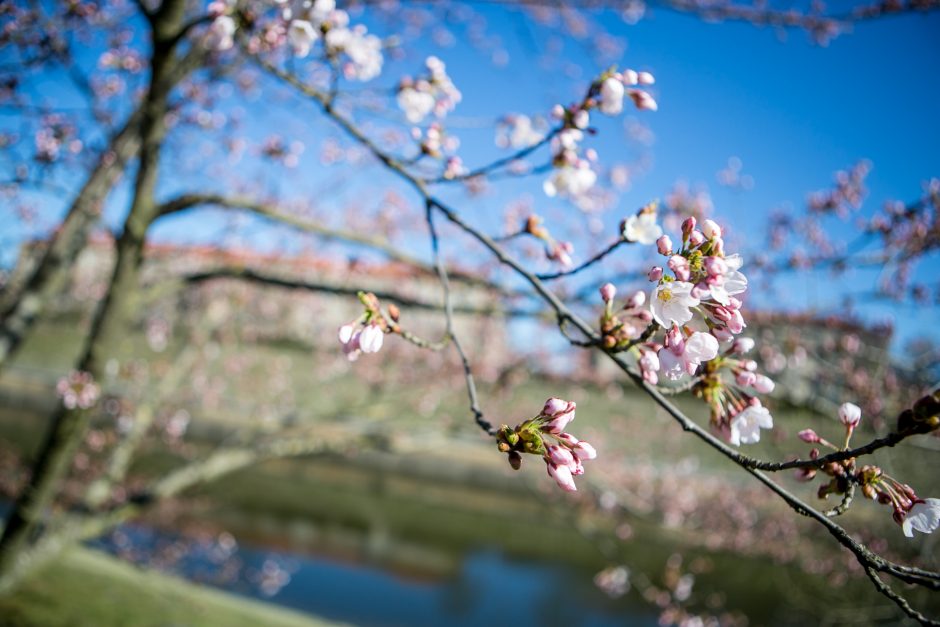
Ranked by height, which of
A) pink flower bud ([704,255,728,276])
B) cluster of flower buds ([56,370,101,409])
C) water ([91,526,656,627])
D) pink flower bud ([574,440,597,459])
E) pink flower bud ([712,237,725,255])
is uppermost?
pink flower bud ([712,237,725,255])

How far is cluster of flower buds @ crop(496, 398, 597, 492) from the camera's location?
857mm

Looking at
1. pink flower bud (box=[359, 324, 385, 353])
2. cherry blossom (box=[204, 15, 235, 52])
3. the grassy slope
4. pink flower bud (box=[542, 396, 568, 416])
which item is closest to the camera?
pink flower bud (box=[542, 396, 568, 416])

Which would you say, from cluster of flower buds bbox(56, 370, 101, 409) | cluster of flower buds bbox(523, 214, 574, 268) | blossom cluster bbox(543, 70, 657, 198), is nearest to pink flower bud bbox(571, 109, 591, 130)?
blossom cluster bbox(543, 70, 657, 198)

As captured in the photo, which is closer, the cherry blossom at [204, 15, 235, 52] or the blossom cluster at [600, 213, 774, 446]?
the blossom cluster at [600, 213, 774, 446]

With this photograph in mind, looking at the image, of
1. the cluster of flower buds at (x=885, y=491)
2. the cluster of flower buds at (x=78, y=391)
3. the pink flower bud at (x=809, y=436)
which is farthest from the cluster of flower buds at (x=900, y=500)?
the cluster of flower buds at (x=78, y=391)

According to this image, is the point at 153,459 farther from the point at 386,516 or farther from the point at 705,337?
the point at 705,337

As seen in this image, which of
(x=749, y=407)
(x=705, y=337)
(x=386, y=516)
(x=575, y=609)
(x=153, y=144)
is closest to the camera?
(x=705, y=337)

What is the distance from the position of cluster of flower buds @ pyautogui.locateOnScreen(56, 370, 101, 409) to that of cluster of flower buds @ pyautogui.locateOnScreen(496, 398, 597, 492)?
9.09 ft

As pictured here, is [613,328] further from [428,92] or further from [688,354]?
[428,92]

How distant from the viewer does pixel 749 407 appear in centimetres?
99

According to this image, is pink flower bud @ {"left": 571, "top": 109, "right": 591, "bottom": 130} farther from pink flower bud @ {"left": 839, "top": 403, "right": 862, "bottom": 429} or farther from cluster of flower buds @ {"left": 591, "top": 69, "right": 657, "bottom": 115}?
pink flower bud @ {"left": 839, "top": 403, "right": 862, "bottom": 429}

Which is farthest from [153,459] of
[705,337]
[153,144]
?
[705,337]

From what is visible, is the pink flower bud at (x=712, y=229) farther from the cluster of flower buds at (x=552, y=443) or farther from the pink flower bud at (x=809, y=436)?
the pink flower bud at (x=809, y=436)

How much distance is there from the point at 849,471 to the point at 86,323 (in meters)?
11.8
